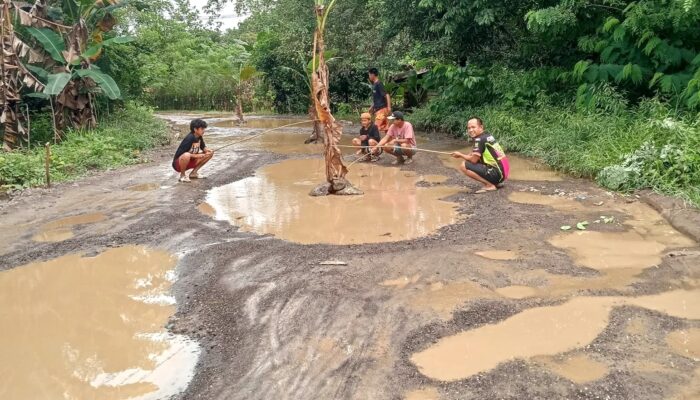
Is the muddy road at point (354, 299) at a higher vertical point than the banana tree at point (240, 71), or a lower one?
lower

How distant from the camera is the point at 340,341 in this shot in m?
3.67

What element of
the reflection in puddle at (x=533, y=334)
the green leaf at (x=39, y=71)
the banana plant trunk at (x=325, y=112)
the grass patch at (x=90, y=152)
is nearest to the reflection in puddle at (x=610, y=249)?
the reflection in puddle at (x=533, y=334)

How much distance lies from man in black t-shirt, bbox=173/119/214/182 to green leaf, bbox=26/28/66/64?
13.9 feet

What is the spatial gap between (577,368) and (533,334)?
1.50ft

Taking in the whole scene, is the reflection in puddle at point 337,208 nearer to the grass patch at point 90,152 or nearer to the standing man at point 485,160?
the standing man at point 485,160

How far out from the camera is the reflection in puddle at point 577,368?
10.3 feet

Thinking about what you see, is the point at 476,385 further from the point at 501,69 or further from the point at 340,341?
the point at 501,69

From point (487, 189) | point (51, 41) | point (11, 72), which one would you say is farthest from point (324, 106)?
point (51, 41)

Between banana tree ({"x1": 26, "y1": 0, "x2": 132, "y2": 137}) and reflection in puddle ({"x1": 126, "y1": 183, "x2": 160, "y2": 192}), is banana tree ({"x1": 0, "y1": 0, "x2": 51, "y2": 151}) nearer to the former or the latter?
banana tree ({"x1": 26, "y1": 0, "x2": 132, "y2": 137})

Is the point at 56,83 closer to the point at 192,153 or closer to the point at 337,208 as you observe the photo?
the point at 192,153

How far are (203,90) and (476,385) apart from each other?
88.8ft

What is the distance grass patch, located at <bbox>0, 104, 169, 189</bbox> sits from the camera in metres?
8.73

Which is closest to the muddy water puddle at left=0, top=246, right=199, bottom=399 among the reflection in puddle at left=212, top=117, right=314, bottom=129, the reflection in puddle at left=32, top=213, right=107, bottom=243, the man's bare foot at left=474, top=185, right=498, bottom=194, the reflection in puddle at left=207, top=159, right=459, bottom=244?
the reflection in puddle at left=32, top=213, right=107, bottom=243

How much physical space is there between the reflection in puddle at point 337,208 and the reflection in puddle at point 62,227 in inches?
59.8
